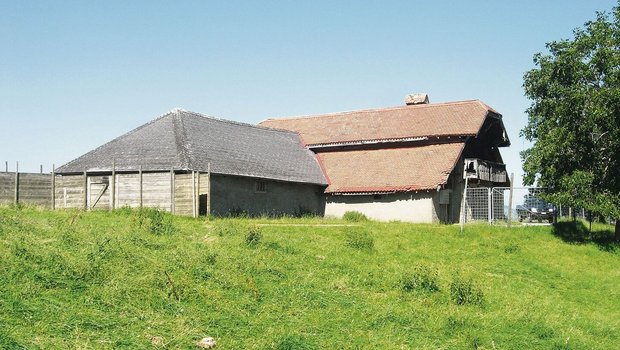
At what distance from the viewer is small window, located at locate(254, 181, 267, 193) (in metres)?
35.8

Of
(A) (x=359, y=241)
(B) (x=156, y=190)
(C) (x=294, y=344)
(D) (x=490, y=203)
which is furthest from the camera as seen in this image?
(D) (x=490, y=203)

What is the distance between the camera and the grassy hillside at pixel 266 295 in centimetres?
1108

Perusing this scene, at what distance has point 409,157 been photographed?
3972 cm

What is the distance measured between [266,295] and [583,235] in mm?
20106

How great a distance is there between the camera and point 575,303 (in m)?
18.1

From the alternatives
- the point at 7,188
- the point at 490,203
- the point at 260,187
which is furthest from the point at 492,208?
the point at 7,188

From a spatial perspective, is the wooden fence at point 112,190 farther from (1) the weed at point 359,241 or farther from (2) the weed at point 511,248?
(2) the weed at point 511,248

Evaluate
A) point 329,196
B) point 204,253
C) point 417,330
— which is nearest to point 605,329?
point 417,330

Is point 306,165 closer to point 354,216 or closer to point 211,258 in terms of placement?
point 354,216

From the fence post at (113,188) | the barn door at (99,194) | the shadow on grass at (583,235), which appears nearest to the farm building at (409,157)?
the shadow on grass at (583,235)

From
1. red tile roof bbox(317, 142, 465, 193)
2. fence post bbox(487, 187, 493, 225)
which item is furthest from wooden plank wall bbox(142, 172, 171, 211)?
fence post bbox(487, 187, 493, 225)

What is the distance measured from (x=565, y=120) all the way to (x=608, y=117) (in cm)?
186

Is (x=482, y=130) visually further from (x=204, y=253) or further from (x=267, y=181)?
(x=204, y=253)

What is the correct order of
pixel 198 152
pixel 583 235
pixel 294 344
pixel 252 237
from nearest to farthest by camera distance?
pixel 294 344 → pixel 252 237 → pixel 583 235 → pixel 198 152
